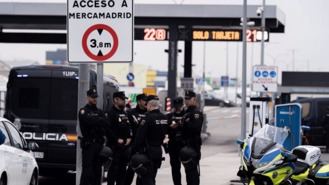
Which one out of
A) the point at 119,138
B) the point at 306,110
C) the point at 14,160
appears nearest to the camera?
the point at 14,160

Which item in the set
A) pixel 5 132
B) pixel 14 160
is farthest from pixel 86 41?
pixel 5 132

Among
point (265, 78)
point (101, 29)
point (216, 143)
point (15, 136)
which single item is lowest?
point (216, 143)

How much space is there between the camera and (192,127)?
1473 cm

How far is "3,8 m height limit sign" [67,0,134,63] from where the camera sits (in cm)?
927

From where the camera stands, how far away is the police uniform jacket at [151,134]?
12781 mm

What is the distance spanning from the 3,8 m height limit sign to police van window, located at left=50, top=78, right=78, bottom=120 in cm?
922

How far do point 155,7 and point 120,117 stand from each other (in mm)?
22537

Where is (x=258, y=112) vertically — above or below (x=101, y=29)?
below

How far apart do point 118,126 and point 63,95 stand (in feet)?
14.8

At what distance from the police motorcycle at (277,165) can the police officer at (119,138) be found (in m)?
3.10

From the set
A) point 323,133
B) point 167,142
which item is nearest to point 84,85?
point 167,142

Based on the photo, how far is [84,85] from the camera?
9.94m

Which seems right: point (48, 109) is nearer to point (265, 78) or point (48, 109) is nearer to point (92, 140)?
point (92, 140)

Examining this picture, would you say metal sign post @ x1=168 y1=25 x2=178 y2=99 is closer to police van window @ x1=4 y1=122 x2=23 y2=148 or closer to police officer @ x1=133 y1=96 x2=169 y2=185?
police van window @ x1=4 y1=122 x2=23 y2=148
